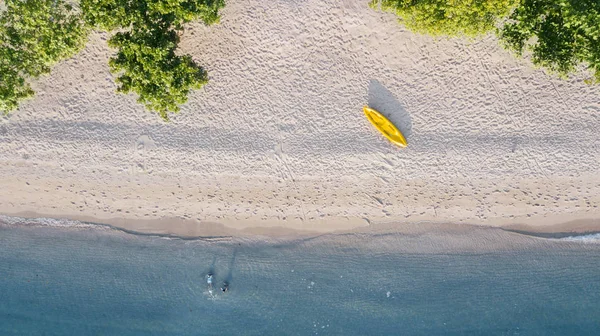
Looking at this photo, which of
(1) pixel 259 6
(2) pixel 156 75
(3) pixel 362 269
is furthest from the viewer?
(3) pixel 362 269

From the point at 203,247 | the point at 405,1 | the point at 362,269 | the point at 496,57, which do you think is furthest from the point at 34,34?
the point at 496,57

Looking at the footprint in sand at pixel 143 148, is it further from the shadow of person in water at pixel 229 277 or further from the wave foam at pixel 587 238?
the wave foam at pixel 587 238

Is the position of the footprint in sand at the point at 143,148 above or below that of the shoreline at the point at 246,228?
above

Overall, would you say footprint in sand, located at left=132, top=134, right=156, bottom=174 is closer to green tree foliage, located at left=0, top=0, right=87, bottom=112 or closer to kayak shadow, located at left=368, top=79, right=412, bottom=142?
green tree foliage, located at left=0, top=0, right=87, bottom=112

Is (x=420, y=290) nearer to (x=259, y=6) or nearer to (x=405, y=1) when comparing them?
(x=405, y=1)

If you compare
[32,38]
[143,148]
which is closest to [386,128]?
[143,148]

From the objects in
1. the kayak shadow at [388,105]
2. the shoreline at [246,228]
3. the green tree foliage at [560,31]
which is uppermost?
the kayak shadow at [388,105]

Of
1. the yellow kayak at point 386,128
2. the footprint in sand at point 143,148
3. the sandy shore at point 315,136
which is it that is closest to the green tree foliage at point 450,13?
the sandy shore at point 315,136

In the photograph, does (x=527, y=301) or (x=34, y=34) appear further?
(x=527, y=301)
